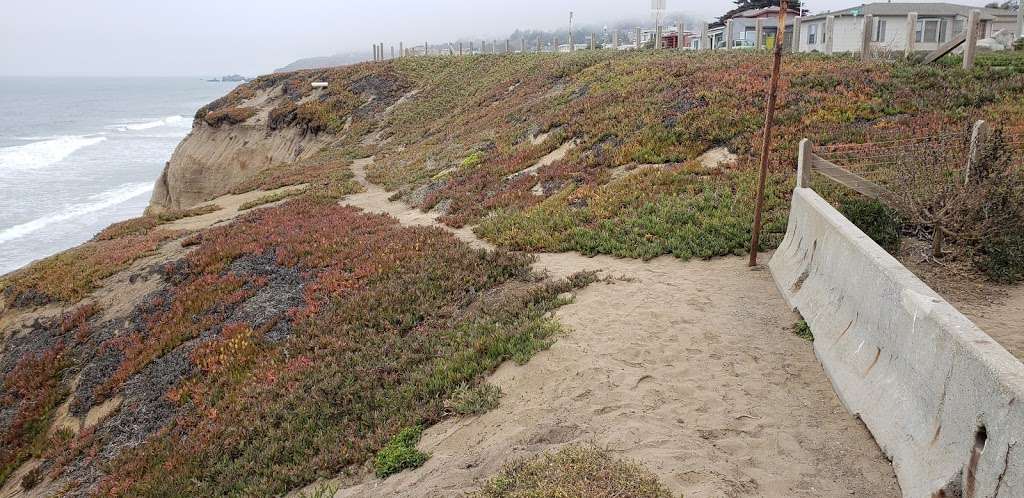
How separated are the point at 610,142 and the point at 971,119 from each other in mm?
9145

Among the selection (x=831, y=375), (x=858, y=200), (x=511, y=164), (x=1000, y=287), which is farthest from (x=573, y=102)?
(x=831, y=375)

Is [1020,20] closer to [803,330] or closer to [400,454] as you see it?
[803,330]

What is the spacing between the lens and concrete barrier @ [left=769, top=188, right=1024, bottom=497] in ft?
13.1

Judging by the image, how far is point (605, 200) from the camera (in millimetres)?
15008

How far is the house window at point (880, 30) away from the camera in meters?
39.1

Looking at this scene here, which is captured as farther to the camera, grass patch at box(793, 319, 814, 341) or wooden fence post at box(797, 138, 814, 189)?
wooden fence post at box(797, 138, 814, 189)

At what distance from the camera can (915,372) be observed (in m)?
5.24

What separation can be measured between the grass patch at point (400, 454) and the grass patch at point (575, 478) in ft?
5.02

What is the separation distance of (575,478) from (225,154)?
44.9 m

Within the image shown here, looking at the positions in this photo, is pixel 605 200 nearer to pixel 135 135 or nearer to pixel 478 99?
pixel 478 99

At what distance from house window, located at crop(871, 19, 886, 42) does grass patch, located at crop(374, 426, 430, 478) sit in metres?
42.5

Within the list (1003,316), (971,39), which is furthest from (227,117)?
(1003,316)

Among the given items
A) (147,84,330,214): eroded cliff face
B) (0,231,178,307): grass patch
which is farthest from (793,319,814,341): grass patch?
(147,84,330,214): eroded cliff face

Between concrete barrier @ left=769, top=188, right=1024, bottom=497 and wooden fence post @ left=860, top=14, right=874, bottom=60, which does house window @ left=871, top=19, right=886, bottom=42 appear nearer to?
wooden fence post @ left=860, top=14, right=874, bottom=60
